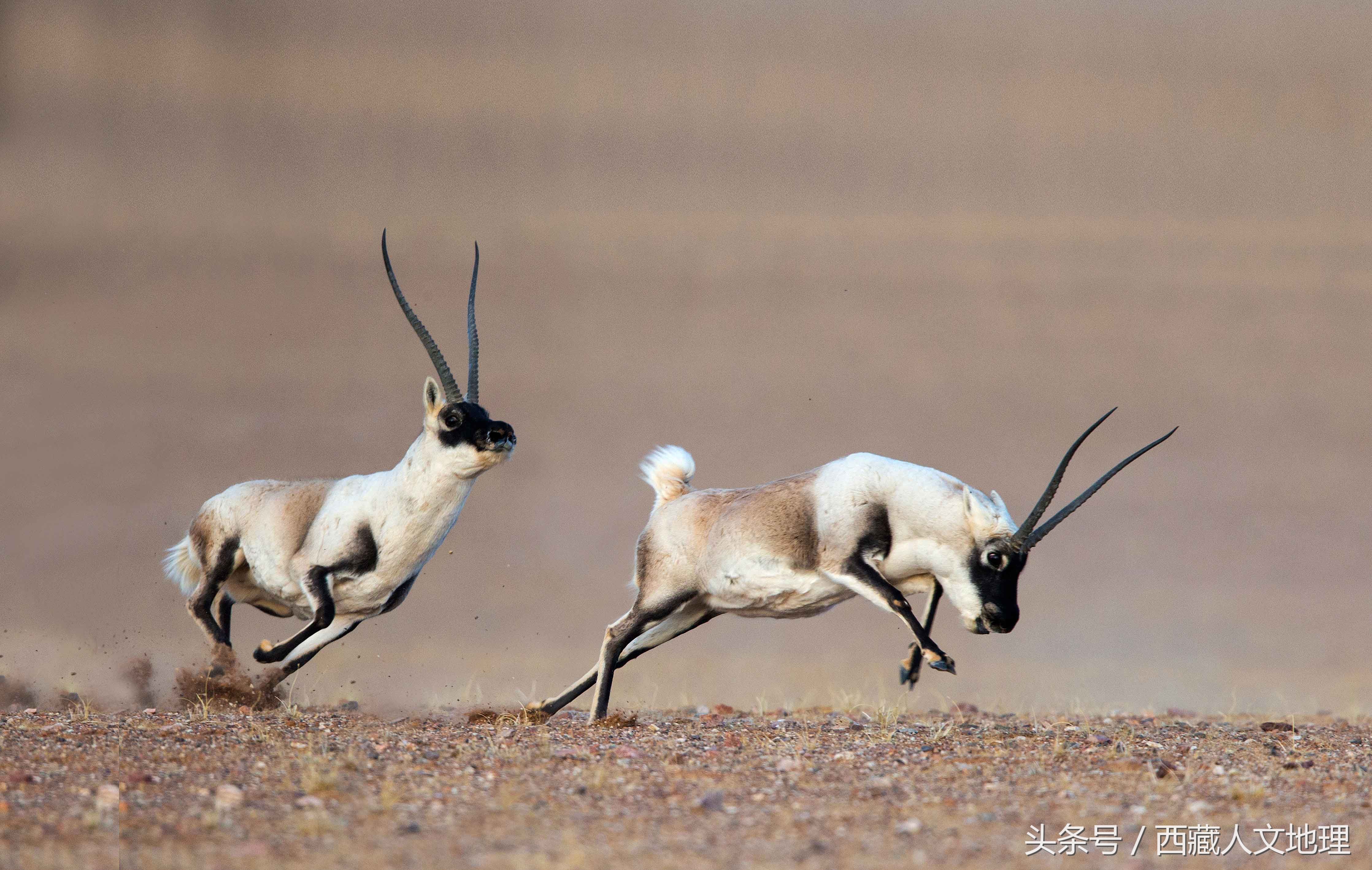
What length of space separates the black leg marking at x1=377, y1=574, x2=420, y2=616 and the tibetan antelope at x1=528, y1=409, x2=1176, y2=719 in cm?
149

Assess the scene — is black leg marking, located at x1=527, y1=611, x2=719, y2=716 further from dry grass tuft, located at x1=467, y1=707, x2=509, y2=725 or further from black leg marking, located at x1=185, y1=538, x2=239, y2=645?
black leg marking, located at x1=185, y1=538, x2=239, y2=645

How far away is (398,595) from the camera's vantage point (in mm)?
10688

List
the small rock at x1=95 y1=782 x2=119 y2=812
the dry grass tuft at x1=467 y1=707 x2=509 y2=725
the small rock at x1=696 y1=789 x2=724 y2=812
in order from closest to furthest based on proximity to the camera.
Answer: the small rock at x1=95 y1=782 x2=119 y2=812, the small rock at x1=696 y1=789 x2=724 y2=812, the dry grass tuft at x1=467 y1=707 x2=509 y2=725

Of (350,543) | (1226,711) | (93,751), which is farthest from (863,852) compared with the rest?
(1226,711)

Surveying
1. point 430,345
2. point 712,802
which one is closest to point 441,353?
point 430,345

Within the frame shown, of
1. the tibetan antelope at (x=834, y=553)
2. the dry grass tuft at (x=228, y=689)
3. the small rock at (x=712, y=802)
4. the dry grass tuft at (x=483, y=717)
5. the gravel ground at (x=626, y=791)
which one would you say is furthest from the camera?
the dry grass tuft at (x=228, y=689)

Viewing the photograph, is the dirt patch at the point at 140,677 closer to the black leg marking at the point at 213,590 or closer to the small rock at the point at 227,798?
the black leg marking at the point at 213,590

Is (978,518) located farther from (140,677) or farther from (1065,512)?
(140,677)

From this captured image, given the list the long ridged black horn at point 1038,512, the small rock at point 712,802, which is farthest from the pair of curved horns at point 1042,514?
the small rock at point 712,802

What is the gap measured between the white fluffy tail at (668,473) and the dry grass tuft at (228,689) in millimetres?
3298

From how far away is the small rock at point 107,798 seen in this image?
6.25 m

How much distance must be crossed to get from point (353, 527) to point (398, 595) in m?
0.72

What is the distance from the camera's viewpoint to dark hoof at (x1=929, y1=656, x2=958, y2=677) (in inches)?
346

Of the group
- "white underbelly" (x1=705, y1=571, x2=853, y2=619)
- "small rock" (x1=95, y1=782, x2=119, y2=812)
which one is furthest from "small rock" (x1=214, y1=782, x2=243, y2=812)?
"white underbelly" (x1=705, y1=571, x2=853, y2=619)
